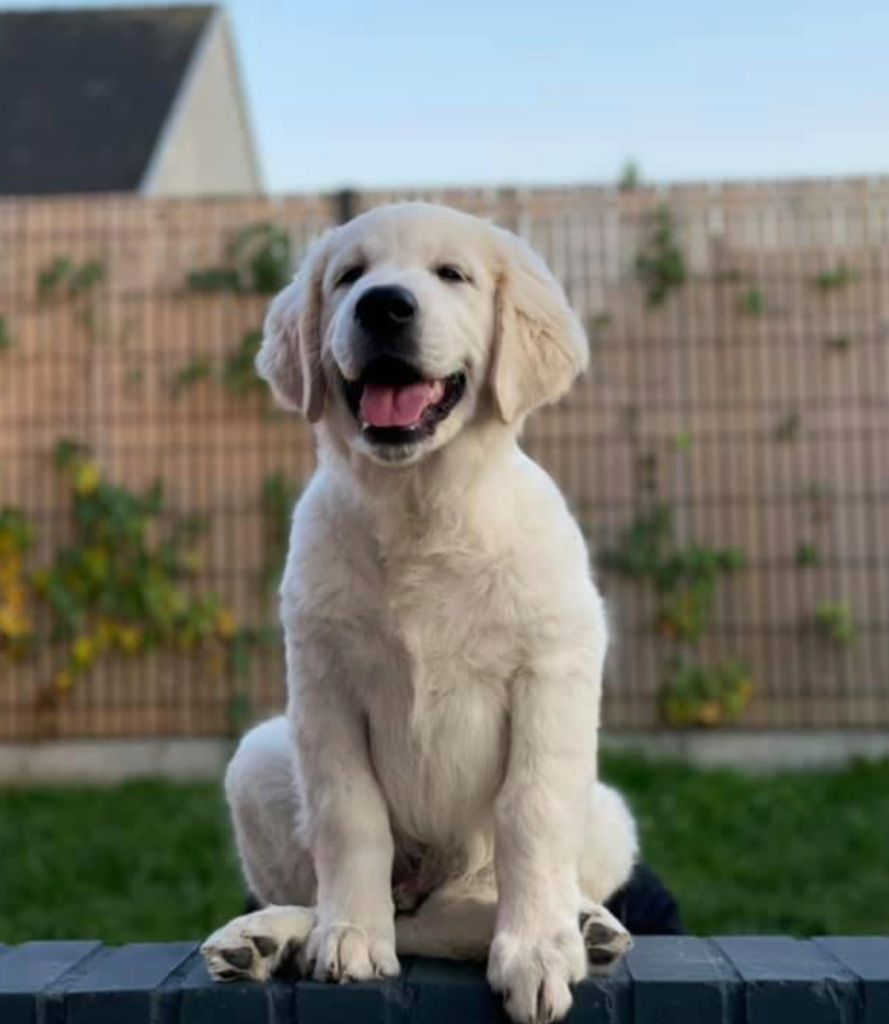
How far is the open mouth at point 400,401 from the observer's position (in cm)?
241

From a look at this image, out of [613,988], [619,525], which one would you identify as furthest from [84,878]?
[613,988]

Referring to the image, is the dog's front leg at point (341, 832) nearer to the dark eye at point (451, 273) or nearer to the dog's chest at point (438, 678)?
the dog's chest at point (438, 678)

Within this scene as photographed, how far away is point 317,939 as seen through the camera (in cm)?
225

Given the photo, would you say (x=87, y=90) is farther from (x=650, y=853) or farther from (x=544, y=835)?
(x=544, y=835)

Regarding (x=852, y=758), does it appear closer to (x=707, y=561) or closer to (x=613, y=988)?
(x=707, y=561)

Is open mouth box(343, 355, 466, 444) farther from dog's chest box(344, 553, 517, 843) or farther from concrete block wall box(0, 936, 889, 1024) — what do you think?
concrete block wall box(0, 936, 889, 1024)

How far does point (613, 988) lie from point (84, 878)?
3.28 m

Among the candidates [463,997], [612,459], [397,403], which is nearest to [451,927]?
[463,997]

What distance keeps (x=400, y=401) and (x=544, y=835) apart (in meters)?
0.68

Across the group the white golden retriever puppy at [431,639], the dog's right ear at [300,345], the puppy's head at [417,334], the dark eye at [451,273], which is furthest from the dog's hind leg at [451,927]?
the dark eye at [451,273]

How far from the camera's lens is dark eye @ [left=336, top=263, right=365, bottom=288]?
255 cm

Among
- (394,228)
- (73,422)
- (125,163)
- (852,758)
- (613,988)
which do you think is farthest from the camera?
(125,163)

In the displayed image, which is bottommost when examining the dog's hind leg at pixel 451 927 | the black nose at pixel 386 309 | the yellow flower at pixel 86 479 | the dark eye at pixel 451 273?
the dog's hind leg at pixel 451 927

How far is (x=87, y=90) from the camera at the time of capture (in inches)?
657
